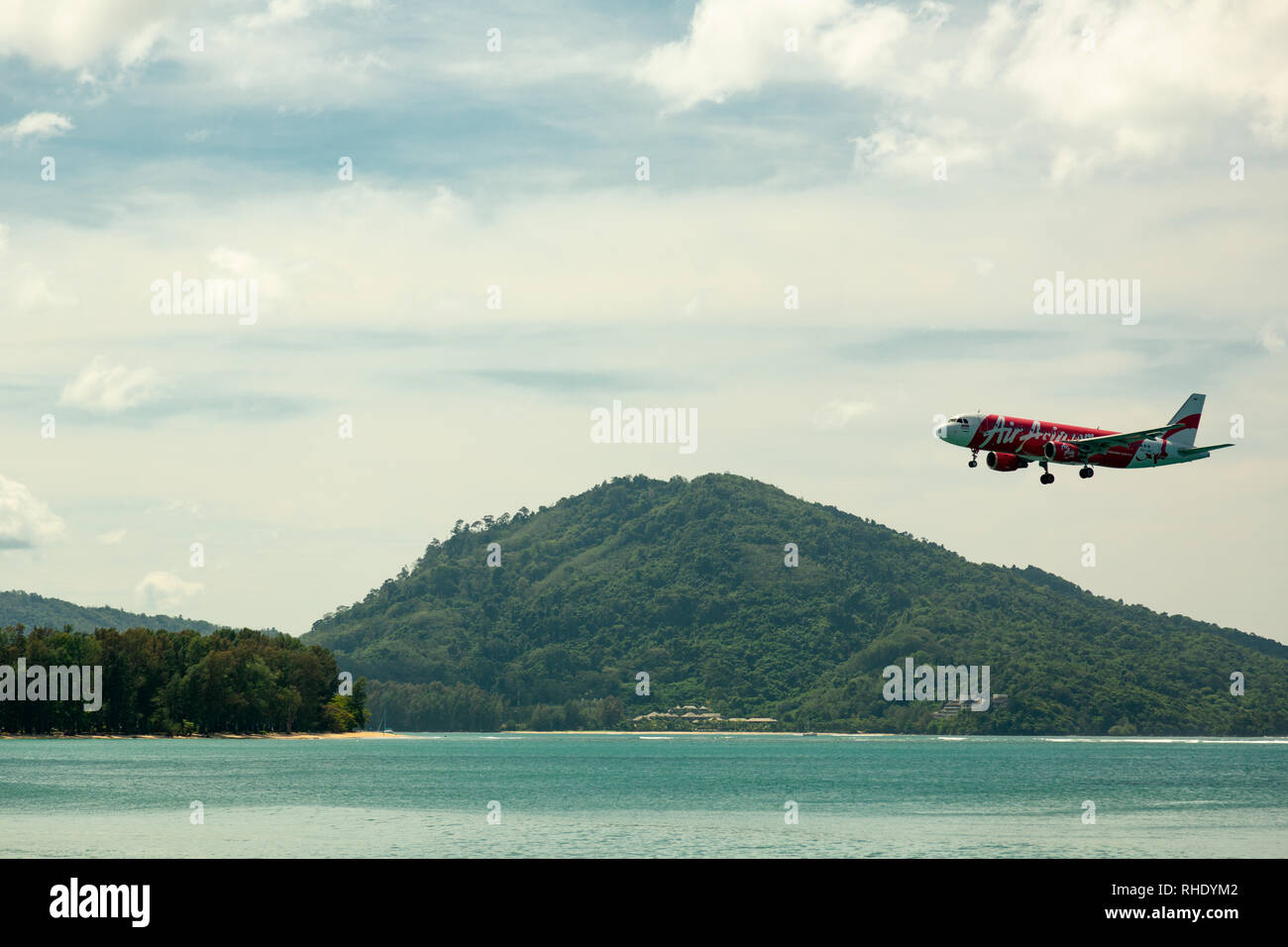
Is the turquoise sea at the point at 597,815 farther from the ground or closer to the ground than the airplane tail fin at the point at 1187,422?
closer to the ground

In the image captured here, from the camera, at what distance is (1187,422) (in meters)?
56.5

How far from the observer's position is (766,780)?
189 meters

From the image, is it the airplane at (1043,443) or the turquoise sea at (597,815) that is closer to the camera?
the airplane at (1043,443)

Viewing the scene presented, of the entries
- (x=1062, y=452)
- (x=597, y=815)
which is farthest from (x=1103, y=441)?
(x=597, y=815)

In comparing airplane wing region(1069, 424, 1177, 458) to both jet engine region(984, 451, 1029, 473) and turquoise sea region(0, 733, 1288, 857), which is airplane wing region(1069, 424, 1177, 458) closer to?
jet engine region(984, 451, 1029, 473)

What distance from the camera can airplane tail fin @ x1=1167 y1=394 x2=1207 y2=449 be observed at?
56250 millimetres

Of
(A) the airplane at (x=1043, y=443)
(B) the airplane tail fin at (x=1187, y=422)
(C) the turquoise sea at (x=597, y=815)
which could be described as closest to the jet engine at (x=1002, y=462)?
(A) the airplane at (x=1043, y=443)

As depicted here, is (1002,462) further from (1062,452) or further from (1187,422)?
(1187,422)

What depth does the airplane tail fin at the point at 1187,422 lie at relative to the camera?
2215 inches

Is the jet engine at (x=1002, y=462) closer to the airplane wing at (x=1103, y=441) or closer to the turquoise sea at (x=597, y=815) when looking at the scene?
the airplane wing at (x=1103, y=441)
